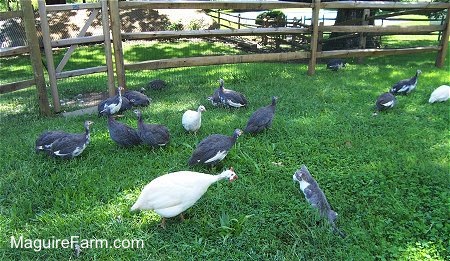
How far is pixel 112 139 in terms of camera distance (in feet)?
17.0

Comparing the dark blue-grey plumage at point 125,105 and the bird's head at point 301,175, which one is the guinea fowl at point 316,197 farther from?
the dark blue-grey plumage at point 125,105

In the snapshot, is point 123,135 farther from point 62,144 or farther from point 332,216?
point 332,216

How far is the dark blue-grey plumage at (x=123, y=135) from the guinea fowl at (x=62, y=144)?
35 cm

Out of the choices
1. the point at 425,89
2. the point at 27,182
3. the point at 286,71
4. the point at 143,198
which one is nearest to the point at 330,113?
the point at 425,89

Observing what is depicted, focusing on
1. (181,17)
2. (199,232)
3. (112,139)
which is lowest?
(199,232)

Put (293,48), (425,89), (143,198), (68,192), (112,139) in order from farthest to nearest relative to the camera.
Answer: (293,48), (425,89), (112,139), (68,192), (143,198)

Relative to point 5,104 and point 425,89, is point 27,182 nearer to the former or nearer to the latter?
point 5,104

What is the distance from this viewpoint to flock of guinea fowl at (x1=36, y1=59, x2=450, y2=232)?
11.6 feet

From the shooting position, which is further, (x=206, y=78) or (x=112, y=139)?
(x=206, y=78)

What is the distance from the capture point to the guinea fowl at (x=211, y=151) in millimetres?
4527

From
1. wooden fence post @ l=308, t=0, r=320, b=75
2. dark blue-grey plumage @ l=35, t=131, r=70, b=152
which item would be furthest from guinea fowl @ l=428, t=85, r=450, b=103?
dark blue-grey plumage @ l=35, t=131, r=70, b=152

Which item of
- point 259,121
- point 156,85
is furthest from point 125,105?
point 259,121

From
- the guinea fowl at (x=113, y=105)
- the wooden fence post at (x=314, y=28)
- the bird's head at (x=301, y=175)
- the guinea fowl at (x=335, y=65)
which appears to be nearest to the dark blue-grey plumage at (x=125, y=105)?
the guinea fowl at (x=113, y=105)

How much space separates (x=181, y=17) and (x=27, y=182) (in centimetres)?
1403
